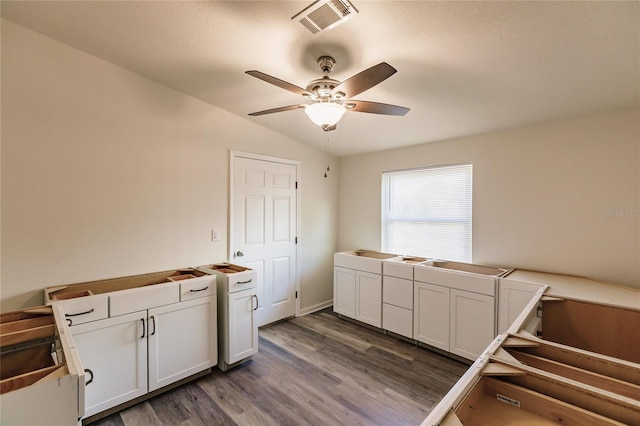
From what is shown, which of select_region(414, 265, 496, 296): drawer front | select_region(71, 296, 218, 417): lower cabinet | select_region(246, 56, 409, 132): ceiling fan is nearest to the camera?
select_region(246, 56, 409, 132): ceiling fan

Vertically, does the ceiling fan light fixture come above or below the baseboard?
above

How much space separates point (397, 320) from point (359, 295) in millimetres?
578

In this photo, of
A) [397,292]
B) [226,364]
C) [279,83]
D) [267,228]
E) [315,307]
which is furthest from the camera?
[315,307]

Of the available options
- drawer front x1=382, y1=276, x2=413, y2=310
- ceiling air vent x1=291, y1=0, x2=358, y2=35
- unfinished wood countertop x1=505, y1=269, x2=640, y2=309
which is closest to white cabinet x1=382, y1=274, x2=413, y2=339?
drawer front x1=382, y1=276, x2=413, y2=310

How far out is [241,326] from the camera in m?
2.73

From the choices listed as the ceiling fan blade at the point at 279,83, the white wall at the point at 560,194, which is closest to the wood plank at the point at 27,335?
the ceiling fan blade at the point at 279,83

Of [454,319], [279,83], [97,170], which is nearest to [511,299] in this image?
[454,319]

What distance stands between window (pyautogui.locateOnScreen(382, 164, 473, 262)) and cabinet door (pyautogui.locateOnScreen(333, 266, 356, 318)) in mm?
708

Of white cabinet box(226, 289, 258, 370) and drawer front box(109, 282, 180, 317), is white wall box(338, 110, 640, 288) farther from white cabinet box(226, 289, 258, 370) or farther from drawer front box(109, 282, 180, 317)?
drawer front box(109, 282, 180, 317)

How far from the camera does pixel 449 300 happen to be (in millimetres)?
2865

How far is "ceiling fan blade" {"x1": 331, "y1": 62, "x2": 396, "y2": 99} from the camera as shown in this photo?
1461mm

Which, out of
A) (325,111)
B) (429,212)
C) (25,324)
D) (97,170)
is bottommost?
(25,324)

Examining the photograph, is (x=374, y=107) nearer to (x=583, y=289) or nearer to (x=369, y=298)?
(x=583, y=289)

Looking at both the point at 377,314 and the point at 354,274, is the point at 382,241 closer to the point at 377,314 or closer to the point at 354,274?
the point at 354,274
